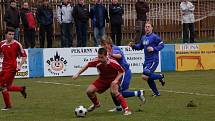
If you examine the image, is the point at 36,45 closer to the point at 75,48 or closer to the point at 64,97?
the point at 75,48

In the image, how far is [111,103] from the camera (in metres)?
16.0

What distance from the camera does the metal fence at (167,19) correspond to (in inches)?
1253

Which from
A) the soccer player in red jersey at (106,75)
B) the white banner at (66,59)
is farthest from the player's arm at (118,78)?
the white banner at (66,59)

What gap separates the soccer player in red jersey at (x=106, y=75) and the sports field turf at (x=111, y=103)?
0.42 metres

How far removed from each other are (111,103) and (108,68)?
8.52ft

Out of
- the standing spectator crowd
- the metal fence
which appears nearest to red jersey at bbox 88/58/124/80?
the standing spectator crowd

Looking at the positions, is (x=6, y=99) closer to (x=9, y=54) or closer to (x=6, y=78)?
(x=6, y=78)

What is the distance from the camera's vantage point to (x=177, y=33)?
108 ft

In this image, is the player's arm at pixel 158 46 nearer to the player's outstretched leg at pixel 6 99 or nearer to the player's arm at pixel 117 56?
the player's arm at pixel 117 56

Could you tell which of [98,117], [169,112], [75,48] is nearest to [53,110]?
[98,117]

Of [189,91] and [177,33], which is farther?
[177,33]

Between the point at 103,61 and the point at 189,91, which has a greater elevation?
the point at 103,61

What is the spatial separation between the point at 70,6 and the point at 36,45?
3.32m

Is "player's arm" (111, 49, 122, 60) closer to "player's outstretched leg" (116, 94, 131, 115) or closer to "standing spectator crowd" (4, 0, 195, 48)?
"player's outstretched leg" (116, 94, 131, 115)
